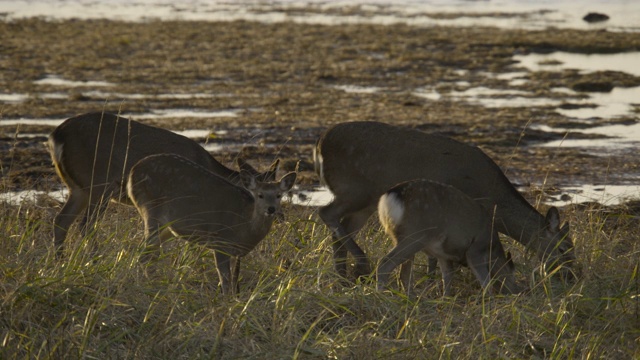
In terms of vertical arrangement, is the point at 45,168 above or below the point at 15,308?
below

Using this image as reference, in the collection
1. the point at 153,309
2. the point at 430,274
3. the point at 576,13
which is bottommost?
the point at 576,13

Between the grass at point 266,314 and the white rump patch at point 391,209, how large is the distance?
0.51 metres

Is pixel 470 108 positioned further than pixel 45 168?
Yes

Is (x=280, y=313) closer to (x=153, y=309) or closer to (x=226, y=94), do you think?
(x=153, y=309)

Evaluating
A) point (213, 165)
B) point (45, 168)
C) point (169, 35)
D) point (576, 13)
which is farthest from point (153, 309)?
point (576, 13)

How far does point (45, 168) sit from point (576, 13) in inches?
1019

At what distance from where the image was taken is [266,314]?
670cm

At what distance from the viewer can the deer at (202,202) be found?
799 cm

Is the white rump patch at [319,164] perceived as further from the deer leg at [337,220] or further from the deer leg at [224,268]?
the deer leg at [224,268]

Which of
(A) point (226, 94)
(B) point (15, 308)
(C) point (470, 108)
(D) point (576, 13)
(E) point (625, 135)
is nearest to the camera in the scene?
(B) point (15, 308)

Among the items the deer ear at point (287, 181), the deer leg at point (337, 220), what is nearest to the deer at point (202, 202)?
the deer ear at point (287, 181)

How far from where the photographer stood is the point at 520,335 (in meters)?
6.71

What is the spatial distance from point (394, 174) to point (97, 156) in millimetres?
2382

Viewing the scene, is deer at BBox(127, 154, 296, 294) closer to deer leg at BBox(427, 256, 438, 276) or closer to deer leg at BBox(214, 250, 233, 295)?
deer leg at BBox(214, 250, 233, 295)
